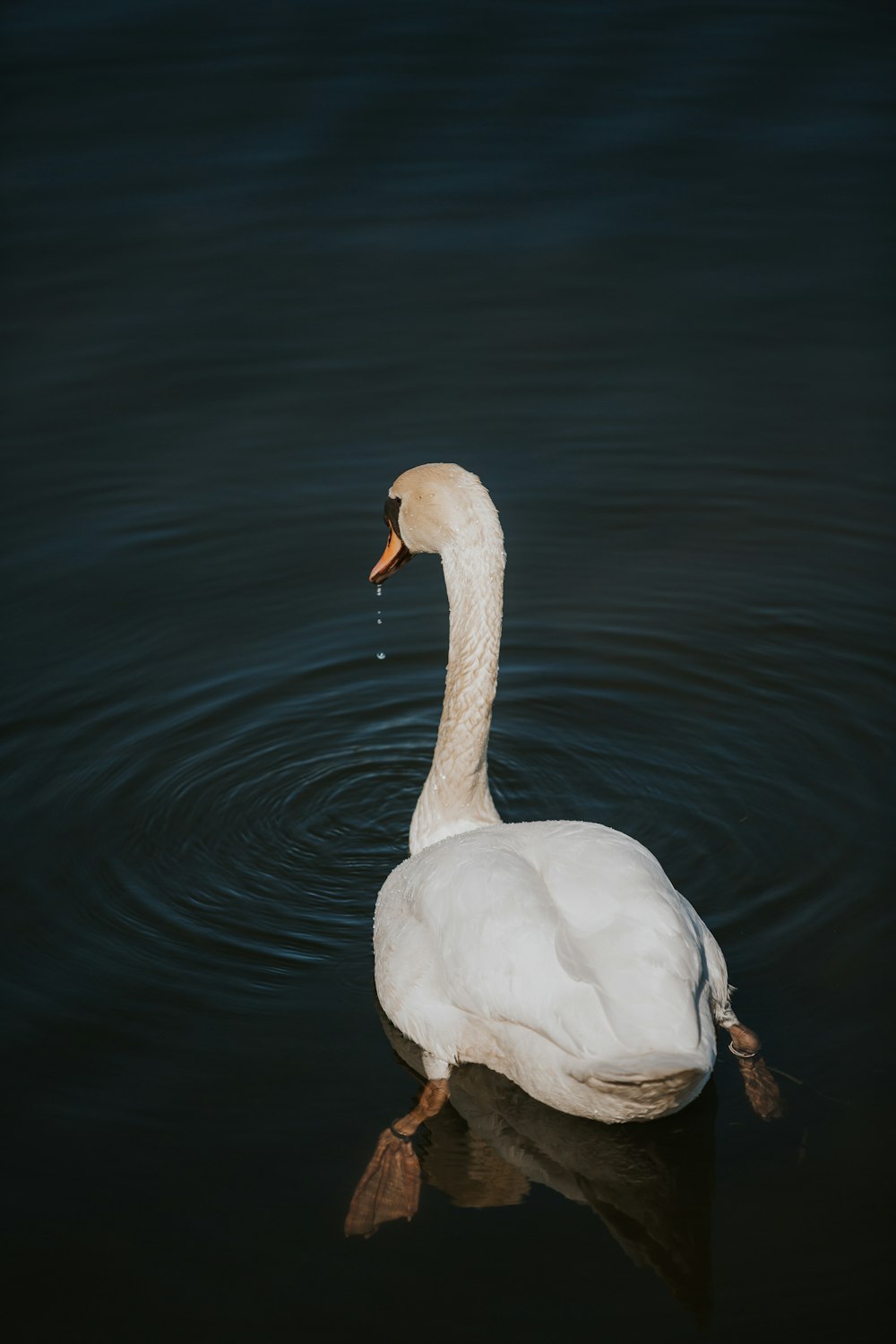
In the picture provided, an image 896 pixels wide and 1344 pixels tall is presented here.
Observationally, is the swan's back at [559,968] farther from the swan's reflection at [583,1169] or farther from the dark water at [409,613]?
the dark water at [409,613]

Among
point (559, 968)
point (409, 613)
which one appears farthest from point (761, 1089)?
point (409, 613)

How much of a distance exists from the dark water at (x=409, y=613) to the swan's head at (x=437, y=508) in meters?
1.20

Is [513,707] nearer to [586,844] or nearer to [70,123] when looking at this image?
[586,844]

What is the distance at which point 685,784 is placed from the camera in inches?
281

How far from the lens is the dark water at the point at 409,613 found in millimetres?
4945

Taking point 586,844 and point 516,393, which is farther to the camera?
point 516,393

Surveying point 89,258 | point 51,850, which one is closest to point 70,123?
point 89,258

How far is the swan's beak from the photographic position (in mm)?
7039

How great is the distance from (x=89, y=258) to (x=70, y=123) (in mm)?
2976

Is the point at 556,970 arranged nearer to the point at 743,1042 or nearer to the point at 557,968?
the point at 557,968

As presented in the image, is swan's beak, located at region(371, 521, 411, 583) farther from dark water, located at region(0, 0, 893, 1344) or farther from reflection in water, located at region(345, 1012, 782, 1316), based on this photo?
reflection in water, located at region(345, 1012, 782, 1316)

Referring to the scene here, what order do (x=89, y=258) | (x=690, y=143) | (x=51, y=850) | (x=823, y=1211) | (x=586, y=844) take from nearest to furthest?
(x=823, y=1211), (x=586, y=844), (x=51, y=850), (x=89, y=258), (x=690, y=143)

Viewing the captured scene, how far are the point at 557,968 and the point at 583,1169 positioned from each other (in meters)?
0.80

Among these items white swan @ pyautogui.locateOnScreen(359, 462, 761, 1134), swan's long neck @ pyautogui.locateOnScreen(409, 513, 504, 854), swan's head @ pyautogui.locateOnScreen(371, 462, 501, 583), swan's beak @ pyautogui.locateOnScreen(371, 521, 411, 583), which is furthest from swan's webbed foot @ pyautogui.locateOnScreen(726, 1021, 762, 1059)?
swan's beak @ pyautogui.locateOnScreen(371, 521, 411, 583)
